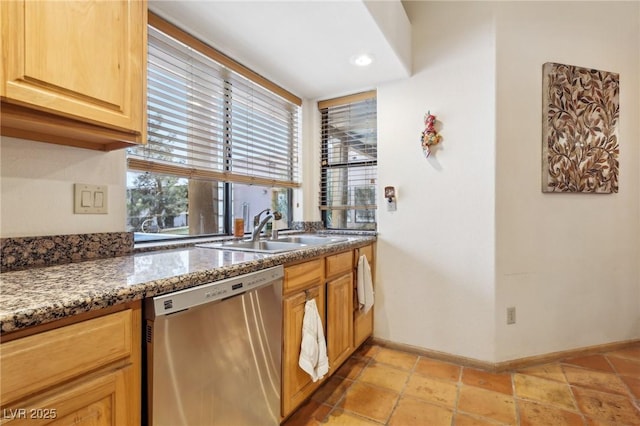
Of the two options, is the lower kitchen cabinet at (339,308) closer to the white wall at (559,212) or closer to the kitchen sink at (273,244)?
the kitchen sink at (273,244)

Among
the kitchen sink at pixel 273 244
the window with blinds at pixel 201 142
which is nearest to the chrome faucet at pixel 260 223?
the kitchen sink at pixel 273 244

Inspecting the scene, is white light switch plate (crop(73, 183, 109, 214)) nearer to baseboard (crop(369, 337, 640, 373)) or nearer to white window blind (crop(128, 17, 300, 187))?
white window blind (crop(128, 17, 300, 187))

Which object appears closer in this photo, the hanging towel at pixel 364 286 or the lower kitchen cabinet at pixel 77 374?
the lower kitchen cabinet at pixel 77 374

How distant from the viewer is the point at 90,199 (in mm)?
1285

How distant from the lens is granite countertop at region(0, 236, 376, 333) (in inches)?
26.4

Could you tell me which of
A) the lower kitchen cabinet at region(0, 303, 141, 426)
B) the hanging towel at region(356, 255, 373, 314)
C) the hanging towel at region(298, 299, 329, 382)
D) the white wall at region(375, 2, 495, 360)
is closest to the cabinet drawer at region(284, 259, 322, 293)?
the hanging towel at region(298, 299, 329, 382)

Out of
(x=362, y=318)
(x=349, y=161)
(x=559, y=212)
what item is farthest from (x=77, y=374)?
(x=559, y=212)

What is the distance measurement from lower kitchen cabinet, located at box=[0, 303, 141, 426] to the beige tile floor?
1.03 meters

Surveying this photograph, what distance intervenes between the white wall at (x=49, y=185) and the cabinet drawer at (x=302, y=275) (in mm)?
820

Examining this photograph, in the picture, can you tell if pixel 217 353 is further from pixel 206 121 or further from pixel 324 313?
pixel 206 121

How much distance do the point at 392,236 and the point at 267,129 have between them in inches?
53.7

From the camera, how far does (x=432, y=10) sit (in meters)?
2.33

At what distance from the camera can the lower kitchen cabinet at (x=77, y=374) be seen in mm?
639

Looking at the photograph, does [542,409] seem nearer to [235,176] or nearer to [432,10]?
[235,176]
